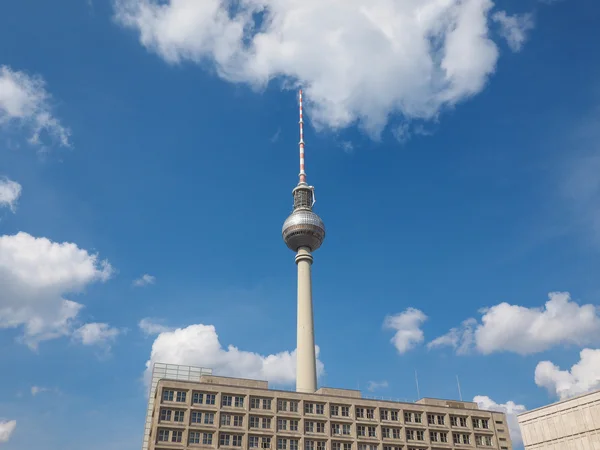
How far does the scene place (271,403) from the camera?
305 ft

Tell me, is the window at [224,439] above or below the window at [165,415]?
below

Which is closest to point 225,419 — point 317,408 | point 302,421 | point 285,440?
point 285,440

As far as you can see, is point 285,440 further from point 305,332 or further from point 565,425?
point 565,425

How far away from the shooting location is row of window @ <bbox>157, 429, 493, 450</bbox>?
84.4 metres

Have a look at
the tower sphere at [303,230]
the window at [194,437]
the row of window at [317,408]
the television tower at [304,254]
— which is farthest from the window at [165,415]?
the tower sphere at [303,230]

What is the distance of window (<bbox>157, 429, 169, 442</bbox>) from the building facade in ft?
0.47

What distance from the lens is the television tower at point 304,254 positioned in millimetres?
115062

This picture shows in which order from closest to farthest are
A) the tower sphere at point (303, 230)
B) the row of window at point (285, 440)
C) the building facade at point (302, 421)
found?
1. the row of window at point (285, 440)
2. the building facade at point (302, 421)
3. the tower sphere at point (303, 230)

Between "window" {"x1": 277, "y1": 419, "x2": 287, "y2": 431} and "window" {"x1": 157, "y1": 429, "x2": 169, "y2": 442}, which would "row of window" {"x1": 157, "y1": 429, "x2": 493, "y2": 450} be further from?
"window" {"x1": 277, "y1": 419, "x2": 287, "y2": 431}

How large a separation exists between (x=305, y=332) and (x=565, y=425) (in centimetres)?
5433

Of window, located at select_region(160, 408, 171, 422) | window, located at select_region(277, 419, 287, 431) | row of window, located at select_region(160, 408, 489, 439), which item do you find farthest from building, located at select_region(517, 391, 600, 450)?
window, located at select_region(160, 408, 171, 422)

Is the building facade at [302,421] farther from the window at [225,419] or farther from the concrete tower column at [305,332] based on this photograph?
the concrete tower column at [305,332]

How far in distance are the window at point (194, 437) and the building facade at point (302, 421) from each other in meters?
0.14

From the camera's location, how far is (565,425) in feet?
271
